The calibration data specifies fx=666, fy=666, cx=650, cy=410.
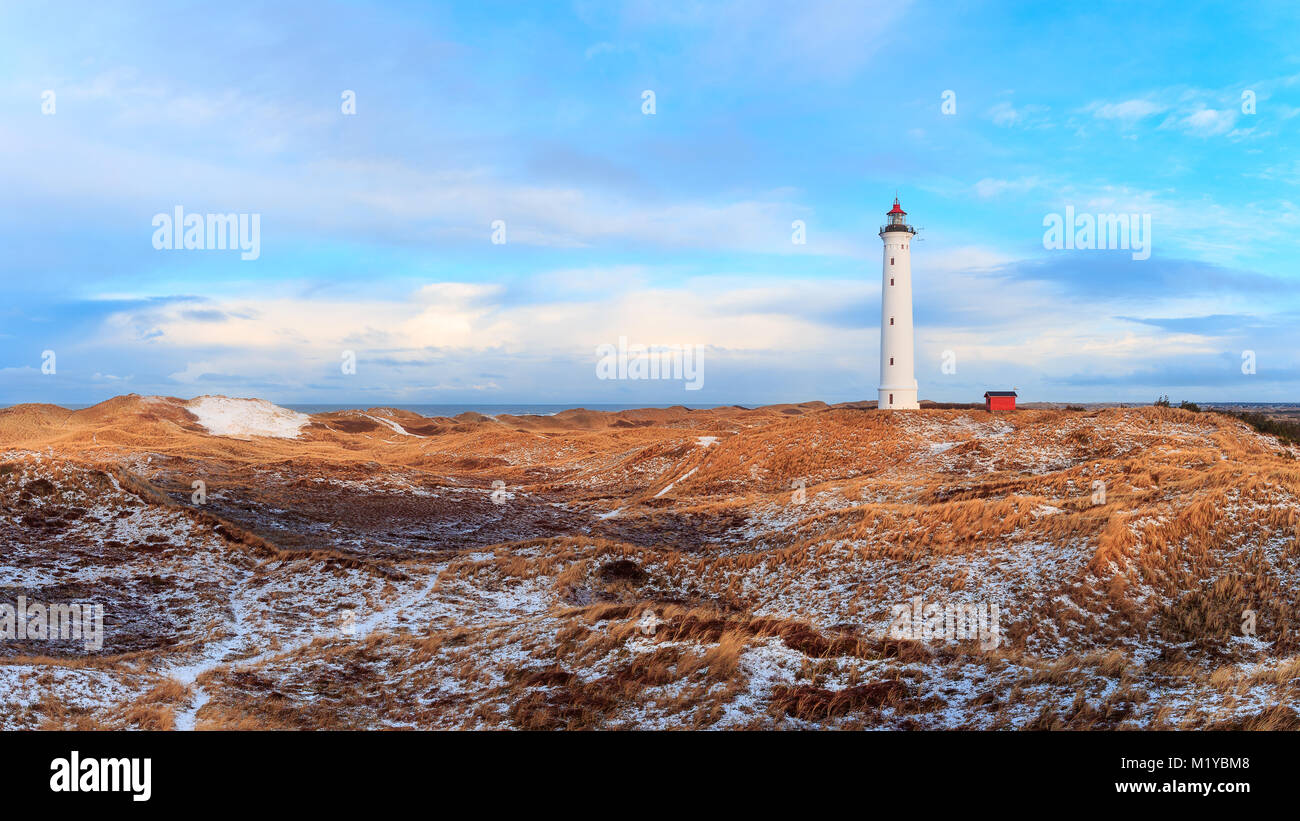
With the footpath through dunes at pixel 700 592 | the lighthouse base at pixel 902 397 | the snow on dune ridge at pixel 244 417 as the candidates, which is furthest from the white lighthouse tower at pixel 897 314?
the snow on dune ridge at pixel 244 417

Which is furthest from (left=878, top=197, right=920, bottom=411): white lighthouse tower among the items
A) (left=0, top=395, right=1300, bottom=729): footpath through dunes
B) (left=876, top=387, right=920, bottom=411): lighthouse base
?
(left=0, top=395, right=1300, bottom=729): footpath through dunes

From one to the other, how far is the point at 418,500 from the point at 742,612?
25464 millimetres

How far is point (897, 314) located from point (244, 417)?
269ft

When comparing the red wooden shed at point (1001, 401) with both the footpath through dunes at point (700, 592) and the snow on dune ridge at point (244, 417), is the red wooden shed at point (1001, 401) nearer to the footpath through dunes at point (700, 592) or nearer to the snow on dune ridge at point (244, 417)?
the footpath through dunes at point (700, 592)

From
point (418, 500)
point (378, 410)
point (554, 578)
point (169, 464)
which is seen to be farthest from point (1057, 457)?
point (378, 410)

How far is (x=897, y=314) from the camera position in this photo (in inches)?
2115

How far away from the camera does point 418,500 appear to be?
129 ft

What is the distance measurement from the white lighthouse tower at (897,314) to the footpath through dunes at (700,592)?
1391 cm

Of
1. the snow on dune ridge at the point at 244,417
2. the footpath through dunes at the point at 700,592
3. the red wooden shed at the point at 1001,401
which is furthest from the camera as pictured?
the snow on dune ridge at the point at 244,417

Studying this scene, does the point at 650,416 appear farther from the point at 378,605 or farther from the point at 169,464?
the point at 378,605

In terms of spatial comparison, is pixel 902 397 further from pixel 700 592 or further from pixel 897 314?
pixel 700 592

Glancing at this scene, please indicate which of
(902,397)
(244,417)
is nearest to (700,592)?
(902,397)

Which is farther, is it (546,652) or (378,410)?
(378,410)

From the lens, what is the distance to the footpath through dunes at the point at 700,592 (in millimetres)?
11711
